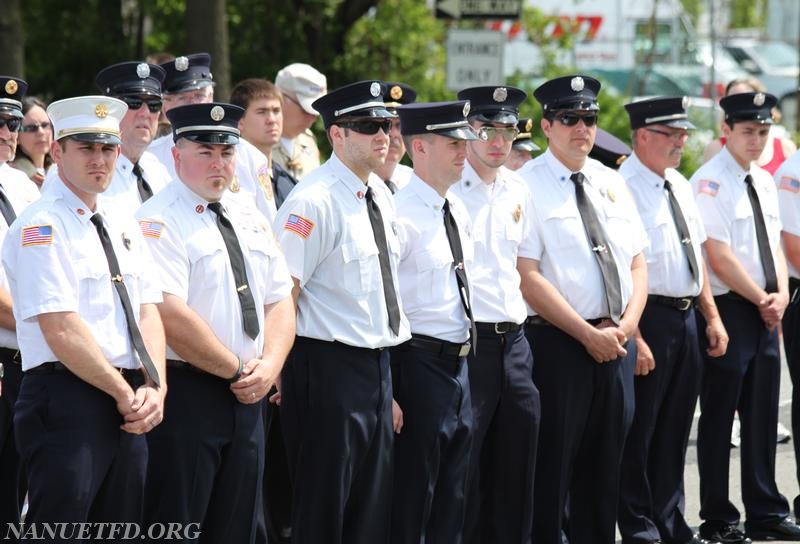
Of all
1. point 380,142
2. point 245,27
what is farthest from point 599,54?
point 380,142

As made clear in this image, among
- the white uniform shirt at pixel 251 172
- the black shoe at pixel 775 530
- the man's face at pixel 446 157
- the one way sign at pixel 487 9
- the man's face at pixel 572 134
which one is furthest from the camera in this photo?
the one way sign at pixel 487 9

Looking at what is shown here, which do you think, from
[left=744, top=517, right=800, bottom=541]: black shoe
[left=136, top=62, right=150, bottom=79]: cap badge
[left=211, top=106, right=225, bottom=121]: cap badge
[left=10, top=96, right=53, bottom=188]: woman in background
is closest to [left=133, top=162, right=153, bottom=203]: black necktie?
[left=136, top=62, right=150, bottom=79]: cap badge

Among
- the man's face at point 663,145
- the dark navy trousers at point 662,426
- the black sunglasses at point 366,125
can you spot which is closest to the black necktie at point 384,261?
the black sunglasses at point 366,125

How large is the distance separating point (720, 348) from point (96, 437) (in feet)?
12.3

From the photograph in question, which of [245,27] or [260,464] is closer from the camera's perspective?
[260,464]

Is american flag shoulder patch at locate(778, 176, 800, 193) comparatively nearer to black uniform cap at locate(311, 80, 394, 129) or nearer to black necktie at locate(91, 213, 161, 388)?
black uniform cap at locate(311, 80, 394, 129)

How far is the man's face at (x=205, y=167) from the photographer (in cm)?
552

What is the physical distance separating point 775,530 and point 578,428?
1.62m

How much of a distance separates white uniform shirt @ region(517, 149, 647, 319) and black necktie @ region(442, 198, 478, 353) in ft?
1.96

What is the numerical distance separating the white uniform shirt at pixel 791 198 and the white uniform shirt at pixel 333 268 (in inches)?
130

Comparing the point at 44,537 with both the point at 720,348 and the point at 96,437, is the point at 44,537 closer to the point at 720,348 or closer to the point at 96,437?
the point at 96,437

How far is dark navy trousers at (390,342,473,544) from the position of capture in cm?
605

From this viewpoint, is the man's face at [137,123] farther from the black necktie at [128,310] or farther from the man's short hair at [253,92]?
the black necktie at [128,310]

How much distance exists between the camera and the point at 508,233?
6.46 meters
